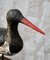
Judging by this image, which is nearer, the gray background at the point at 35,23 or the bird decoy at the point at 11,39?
the bird decoy at the point at 11,39

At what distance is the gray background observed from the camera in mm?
2043

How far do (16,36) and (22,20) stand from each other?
0.12 metres

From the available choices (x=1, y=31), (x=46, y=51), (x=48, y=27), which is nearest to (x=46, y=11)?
(x=48, y=27)

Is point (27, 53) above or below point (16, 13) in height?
below

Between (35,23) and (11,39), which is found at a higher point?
(11,39)

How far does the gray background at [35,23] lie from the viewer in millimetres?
2043

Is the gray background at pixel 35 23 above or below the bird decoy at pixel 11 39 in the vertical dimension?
below

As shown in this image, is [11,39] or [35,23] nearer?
[11,39]

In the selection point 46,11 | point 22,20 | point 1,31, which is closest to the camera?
point 22,20

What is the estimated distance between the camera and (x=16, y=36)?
62.4 inches

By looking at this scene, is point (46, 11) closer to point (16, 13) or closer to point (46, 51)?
point (46, 51)

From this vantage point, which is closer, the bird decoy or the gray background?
the bird decoy

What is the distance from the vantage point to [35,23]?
2.07 m

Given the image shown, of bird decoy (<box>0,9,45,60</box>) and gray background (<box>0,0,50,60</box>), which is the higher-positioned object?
bird decoy (<box>0,9,45,60</box>)
